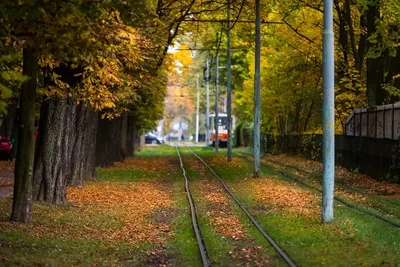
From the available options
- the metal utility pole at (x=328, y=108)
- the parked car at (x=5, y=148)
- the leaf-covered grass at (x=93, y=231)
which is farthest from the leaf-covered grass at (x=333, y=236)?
the parked car at (x=5, y=148)

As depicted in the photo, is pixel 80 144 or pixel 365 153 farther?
pixel 365 153

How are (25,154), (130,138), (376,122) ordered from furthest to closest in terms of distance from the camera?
(130,138)
(376,122)
(25,154)

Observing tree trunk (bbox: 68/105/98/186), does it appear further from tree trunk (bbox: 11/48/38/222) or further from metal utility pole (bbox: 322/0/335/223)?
metal utility pole (bbox: 322/0/335/223)

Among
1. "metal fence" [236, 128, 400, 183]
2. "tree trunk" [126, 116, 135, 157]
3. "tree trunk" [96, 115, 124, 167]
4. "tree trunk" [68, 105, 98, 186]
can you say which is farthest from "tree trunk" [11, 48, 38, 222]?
Answer: "tree trunk" [126, 116, 135, 157]

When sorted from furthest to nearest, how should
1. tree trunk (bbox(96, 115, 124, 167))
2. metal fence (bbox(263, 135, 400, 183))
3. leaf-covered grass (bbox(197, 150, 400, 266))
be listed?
tree trunk (bbox(96, 115, 124, 167)) → metal fence (bbox(263, 135, 400, 183)) → leaf-covered grass (bbox(197, 150, 400, 266))

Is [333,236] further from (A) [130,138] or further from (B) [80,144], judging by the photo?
(A) [130,138]

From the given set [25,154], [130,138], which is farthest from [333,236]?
[130,138]

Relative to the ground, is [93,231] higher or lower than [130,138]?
lower

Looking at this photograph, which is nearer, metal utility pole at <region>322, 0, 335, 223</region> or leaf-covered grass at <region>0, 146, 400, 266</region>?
leaf-covered grass at <region>0, 146, 400, 266</region>

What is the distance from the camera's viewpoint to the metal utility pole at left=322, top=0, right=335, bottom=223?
13430 mm

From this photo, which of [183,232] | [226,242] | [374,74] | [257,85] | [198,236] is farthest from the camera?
[374,74]

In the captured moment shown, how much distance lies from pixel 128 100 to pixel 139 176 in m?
5.00

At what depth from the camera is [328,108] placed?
44.2 feet

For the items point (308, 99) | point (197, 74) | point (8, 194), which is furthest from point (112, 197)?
point (197, 74)
